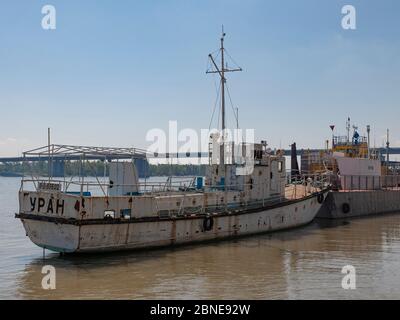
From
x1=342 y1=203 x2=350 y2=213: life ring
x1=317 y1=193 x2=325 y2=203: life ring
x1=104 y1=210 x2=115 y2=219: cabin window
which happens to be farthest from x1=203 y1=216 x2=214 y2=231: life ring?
x1=342 y1=203 x2=350 y2=213: life ring

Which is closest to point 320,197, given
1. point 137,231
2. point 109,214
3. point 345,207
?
point 345,207

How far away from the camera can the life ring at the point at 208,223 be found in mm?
23750

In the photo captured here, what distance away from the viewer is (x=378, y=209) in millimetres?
40062

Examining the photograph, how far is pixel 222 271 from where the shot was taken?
1855 centimetres

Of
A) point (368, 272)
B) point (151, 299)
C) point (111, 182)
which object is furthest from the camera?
point (111, 182)

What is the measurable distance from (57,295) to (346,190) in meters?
29.1

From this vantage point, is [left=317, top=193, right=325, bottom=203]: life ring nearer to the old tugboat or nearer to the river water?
the old tugboat

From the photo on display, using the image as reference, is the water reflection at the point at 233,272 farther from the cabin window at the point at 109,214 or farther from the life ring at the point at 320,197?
the life ring at the point at 320,197

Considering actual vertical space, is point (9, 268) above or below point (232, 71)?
below

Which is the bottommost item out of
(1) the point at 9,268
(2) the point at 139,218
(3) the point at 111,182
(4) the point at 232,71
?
(1) the point at 9,268

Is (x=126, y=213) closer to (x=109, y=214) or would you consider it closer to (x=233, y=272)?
(x=109, y=214)

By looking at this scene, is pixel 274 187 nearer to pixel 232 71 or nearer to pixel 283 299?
pixel 232 71

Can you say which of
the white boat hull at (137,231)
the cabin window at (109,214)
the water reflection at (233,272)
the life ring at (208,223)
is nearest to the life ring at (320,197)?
the white boat hull at (137,231)

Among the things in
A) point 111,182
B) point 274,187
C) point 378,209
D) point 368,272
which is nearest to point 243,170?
point 274,187
